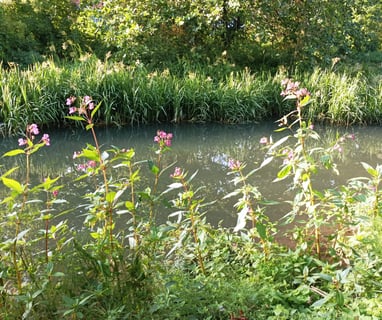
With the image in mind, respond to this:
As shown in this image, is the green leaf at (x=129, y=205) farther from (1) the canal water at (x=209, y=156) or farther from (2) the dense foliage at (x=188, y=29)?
(2) the dense foliage at (x=188, y=29)

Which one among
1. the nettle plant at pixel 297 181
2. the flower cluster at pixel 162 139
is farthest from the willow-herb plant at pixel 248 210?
the flower cluster at pixel 162 139

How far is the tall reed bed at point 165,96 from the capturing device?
5953mm

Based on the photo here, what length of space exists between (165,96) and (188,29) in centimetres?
274

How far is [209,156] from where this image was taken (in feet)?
16.1

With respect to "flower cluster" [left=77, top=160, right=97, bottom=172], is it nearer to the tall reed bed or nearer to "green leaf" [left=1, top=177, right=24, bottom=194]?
"green leaf" [left=1, top=177, right=24, bottom=194]

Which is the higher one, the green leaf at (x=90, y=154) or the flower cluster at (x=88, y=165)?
the green leaf at (x=90, y=154)

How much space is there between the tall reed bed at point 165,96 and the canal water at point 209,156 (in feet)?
0.80

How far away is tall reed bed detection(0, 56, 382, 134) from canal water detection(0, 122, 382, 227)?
0.24 meters

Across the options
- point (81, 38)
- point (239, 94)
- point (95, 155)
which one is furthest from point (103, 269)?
point (81, 38)

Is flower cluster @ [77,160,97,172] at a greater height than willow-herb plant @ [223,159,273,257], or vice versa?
flower cluster @ [77,160,97,172]

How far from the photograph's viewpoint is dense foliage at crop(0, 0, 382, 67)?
8211 millimetres

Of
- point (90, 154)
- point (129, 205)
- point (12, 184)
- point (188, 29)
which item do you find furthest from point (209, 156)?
point (188, 29)

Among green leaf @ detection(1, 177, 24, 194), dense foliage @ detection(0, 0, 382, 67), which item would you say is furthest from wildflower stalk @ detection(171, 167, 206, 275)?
dense foliage @ detection(0, 0, 382, 67)

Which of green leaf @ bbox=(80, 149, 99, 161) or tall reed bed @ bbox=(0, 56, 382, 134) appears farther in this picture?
tall reed bed @ bbox=(0, 56, 382, 134)
